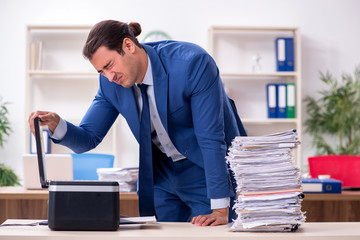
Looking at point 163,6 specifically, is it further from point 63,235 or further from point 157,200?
point 63,235

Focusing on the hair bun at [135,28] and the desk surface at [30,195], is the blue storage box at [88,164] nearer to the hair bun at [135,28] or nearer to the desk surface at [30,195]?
the desk surface at [30,195]

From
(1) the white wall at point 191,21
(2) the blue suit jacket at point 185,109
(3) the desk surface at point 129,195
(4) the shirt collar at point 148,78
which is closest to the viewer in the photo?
(2) the blue suit jacket at point 185,109

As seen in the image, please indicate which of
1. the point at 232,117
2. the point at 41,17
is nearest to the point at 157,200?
the point at 232,117

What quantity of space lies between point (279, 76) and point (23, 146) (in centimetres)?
270

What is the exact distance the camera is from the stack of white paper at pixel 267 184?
143cm

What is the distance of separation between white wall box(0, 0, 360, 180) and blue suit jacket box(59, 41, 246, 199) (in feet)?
11.1

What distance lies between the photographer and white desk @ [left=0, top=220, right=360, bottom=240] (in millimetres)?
1317

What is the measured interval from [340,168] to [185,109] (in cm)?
203

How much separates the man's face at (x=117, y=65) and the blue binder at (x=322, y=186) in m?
1.46

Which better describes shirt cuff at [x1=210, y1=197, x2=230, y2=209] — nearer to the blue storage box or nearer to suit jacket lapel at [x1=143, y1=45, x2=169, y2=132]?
suit jacket lapel at [x1=143, y1=45, x2=169, y2=132]

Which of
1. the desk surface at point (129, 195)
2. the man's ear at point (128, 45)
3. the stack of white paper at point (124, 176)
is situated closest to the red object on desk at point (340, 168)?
the desk surface at point (129, 195)

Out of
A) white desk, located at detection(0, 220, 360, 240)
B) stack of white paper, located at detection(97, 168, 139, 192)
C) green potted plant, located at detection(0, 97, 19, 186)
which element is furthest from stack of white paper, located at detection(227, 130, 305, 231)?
green potted plant, located at detection(0, 97, 19, 186)

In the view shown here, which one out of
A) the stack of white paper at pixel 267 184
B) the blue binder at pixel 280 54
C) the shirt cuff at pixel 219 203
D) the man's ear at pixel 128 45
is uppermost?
the blue binder at pixel 280 54

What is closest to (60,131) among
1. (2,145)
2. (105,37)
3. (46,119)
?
(46,119)
